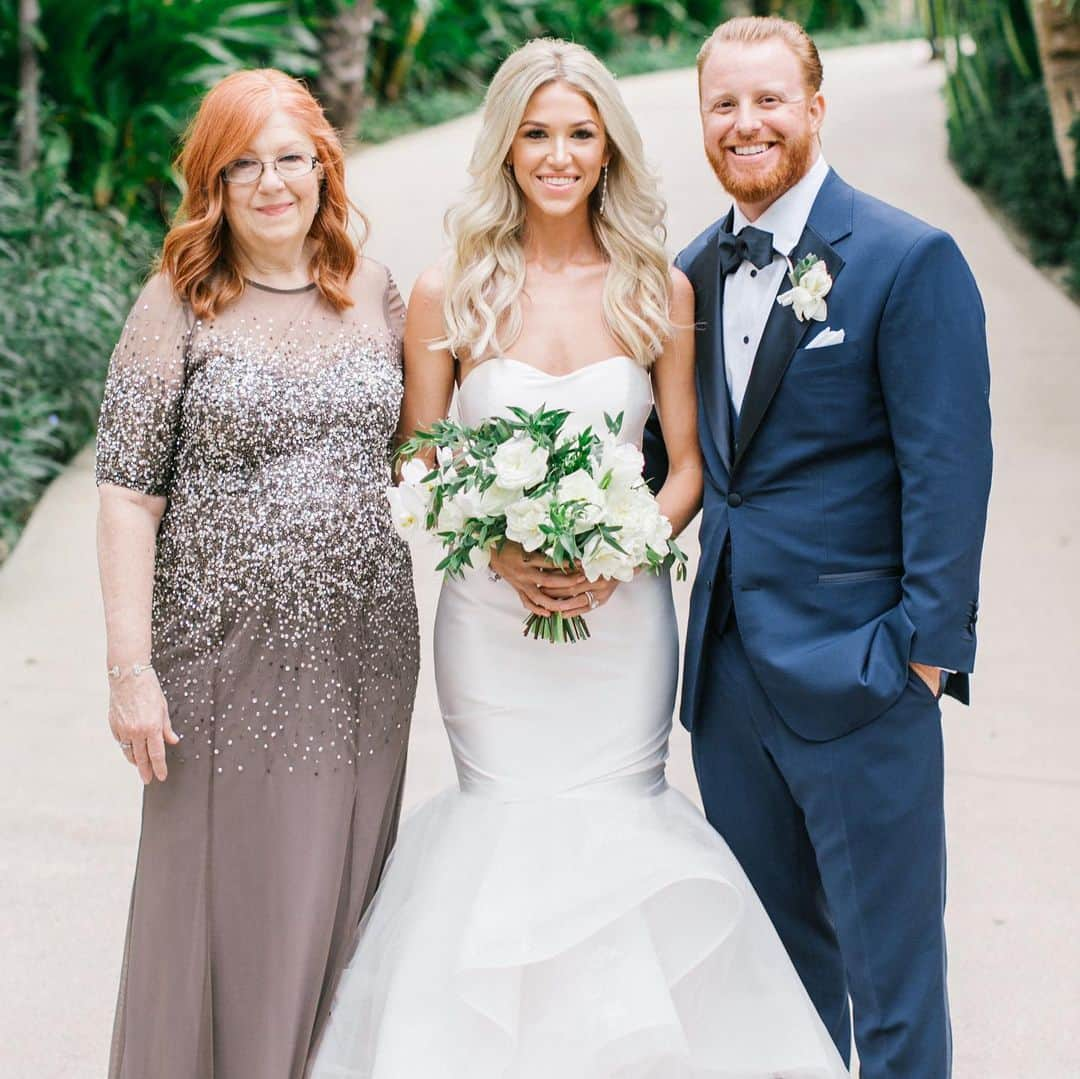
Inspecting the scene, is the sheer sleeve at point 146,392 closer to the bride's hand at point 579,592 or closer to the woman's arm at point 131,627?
the woman's arm at point 131,627

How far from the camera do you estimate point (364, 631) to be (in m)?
3.23

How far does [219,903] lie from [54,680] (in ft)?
11.3

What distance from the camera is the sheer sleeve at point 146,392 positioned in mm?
3051

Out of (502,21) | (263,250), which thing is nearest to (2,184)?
(263,250)

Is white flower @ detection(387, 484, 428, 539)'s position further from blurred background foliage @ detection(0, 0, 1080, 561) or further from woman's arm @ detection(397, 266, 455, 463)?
blurred background foliage @ detection(0, 0, 1080, 561)

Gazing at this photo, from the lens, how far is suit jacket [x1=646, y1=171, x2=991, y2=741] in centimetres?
301

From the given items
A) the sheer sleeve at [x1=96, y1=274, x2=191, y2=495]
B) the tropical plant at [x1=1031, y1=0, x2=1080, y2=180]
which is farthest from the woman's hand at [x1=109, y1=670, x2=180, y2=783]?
the tropical plant at [x1=1031, y1=0, x2=1080, y2=180]

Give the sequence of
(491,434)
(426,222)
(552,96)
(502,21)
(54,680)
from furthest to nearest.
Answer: (502,21) < (426,222) < (54,680) < (552,96) < (491,434)

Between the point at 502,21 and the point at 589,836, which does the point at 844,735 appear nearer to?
the point at 589,836

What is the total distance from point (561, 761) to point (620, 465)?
0.69 meters

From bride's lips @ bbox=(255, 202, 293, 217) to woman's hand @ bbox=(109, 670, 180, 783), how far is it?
0.92 metres

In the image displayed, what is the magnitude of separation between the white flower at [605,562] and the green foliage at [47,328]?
16.8 feet

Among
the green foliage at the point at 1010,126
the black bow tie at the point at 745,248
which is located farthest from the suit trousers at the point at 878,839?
the green foliage at the point at 1010,126

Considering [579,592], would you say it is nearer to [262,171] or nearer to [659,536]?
[659,536]
